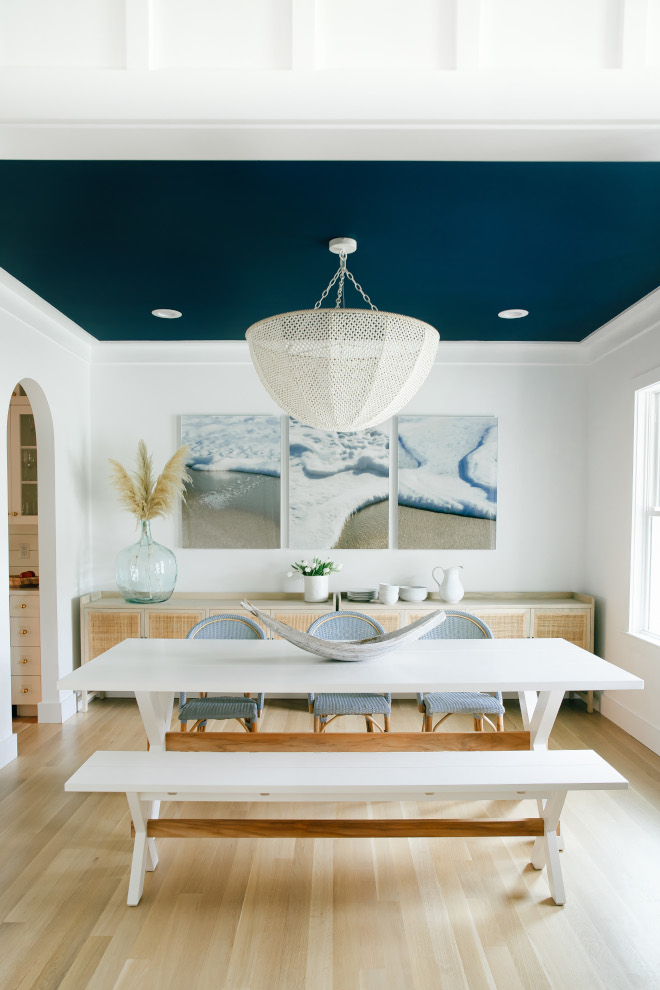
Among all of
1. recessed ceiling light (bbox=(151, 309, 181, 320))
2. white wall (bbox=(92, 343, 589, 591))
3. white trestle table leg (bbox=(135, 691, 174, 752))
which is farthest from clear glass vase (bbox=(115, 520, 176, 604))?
white trestle table leg (bbox=(135, 691, 174, 752))

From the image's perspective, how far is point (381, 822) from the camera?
2.38 metres

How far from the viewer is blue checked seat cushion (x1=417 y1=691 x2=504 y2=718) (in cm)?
315

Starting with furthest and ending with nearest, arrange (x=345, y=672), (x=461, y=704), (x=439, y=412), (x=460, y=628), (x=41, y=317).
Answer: (x=439, y=412) < (x=41, y=317) < (x=460, y=628) < (x=461, y=704) < (x=345, y=672)

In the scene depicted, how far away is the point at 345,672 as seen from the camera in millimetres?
2543

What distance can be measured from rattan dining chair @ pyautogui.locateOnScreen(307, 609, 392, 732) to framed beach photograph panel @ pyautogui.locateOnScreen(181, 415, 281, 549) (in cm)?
155

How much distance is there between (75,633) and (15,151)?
3.48m

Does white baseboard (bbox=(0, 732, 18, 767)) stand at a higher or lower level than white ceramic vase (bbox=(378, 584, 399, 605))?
lower

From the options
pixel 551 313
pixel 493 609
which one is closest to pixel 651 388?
pixel 551 313

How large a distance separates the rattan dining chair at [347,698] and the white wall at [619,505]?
171cm

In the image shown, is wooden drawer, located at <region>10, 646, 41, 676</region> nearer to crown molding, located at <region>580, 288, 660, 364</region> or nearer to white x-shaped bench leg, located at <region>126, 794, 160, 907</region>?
white x-shaped bench leg, located at <region>126, 794, 160, 907</region>

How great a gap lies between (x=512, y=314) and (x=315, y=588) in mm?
2366

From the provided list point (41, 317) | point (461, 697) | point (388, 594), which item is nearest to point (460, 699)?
point (461, 697)

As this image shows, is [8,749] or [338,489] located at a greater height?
[338,489]

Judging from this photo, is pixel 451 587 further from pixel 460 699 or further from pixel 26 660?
pixel 26 660
